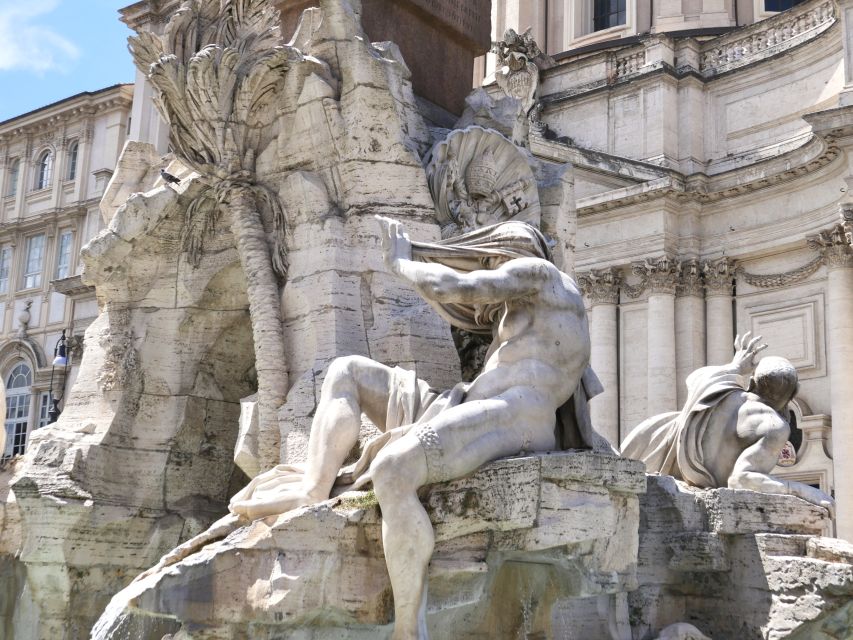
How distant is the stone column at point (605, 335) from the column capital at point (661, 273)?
824 mm

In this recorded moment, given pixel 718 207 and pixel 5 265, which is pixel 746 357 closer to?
pixel 718 207

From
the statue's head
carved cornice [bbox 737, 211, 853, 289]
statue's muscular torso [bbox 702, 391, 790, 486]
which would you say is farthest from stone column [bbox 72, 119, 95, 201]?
the statue's head

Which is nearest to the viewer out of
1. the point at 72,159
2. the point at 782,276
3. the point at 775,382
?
the point at 775,382

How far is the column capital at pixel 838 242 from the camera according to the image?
2230 cm

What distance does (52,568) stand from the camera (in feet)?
28.2

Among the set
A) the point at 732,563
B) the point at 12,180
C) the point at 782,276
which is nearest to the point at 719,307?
the point at 782,276

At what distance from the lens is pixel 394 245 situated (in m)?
6.96

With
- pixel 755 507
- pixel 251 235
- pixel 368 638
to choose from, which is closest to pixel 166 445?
pixel 251 235

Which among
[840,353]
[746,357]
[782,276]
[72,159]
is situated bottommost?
[746,357]

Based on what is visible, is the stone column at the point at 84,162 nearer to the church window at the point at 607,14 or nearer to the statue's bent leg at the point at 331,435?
the church window at the point at 607,14

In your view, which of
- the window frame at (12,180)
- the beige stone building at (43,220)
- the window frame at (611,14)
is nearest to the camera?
the window frame at (611,14)

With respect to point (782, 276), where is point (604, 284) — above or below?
above

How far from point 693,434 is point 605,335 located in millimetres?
16955

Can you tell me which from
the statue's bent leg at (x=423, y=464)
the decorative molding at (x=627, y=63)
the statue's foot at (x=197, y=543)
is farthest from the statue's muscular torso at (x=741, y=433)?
the decorative molding at (x=627, y=63)
